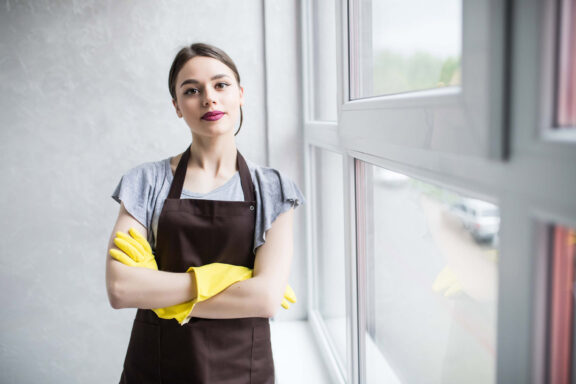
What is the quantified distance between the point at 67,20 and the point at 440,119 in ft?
5.83

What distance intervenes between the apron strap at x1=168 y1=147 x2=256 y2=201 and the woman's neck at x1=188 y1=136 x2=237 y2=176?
0.07ft

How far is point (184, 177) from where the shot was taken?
1281 millimetres

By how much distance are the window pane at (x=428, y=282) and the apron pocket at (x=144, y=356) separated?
554 millimetres

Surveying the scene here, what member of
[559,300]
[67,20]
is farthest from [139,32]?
[559,300]

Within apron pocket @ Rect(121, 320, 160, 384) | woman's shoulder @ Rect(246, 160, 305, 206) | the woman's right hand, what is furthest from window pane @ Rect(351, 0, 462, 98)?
apron pocket @ Rect(121, 320, 160, 384)

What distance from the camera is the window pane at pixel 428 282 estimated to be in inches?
28.4

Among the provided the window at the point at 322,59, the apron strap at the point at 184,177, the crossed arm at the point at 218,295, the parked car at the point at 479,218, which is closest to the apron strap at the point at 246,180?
the apron strap at the point at 184,177

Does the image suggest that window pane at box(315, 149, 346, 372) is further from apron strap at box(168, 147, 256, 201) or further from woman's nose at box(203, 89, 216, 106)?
woman's nose at box(203, 89, 216, 106)

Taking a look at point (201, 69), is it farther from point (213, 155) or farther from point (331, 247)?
point (331, 247)

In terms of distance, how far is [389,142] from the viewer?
935 mm

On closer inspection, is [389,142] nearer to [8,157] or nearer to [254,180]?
[254,180]

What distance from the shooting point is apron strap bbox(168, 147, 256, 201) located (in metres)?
1.25

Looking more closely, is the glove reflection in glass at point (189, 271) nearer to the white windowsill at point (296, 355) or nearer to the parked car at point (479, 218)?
the parked car at point (479, 218)

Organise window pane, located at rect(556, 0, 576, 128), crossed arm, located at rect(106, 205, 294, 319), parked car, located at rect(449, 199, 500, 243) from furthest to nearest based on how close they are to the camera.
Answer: crossed arm, located at rect(106, 205, 294, 319), parked car, located at rect(449, 199, 500, 243), window pane, located at rect(556, 0, 576, 128)
